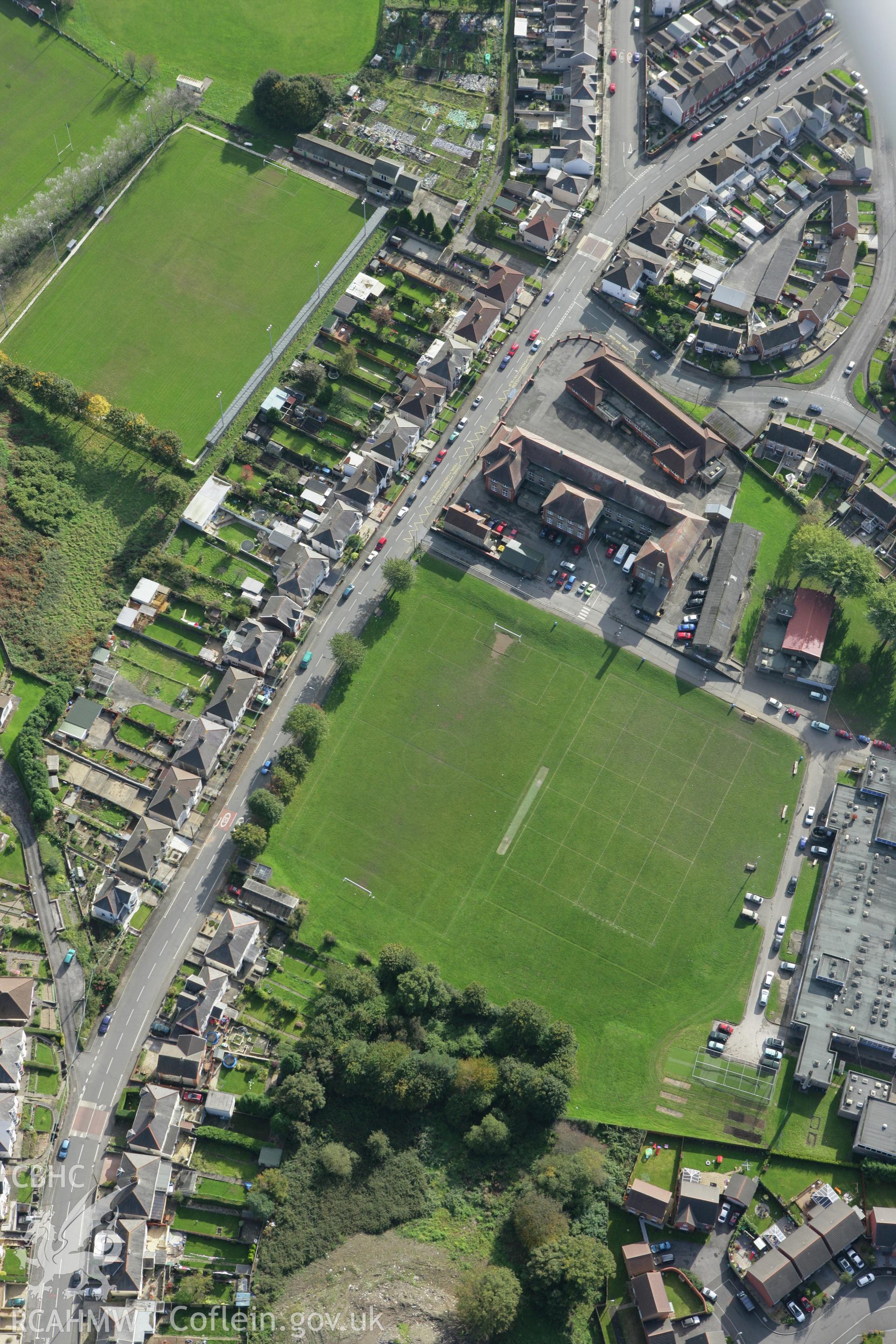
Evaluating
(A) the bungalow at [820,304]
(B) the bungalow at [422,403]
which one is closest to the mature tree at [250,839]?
(B) the bungalow at [422,403]

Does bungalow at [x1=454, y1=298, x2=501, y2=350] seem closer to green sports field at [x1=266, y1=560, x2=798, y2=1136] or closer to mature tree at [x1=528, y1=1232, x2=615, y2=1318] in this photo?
green sports field at [x1=266, y1=560, x2=798, y2=1136]

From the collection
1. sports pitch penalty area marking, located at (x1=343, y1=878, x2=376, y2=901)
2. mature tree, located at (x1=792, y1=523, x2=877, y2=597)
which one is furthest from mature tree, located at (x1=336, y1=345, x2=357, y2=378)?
sports pitch penalty area marking, located at (x1=343, y1=878, x2=376, y2=901)

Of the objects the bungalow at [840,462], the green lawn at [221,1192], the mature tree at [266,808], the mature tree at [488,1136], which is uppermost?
the bungalow at [840,462]

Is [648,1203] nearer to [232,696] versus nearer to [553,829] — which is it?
[553,829]

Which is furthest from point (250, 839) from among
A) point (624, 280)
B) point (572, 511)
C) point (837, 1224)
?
point (624, 280)

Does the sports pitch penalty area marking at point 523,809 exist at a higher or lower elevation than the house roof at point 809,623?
lower

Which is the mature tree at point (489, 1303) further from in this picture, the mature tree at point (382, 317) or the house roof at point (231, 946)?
the mature tree at point (382, 317)
